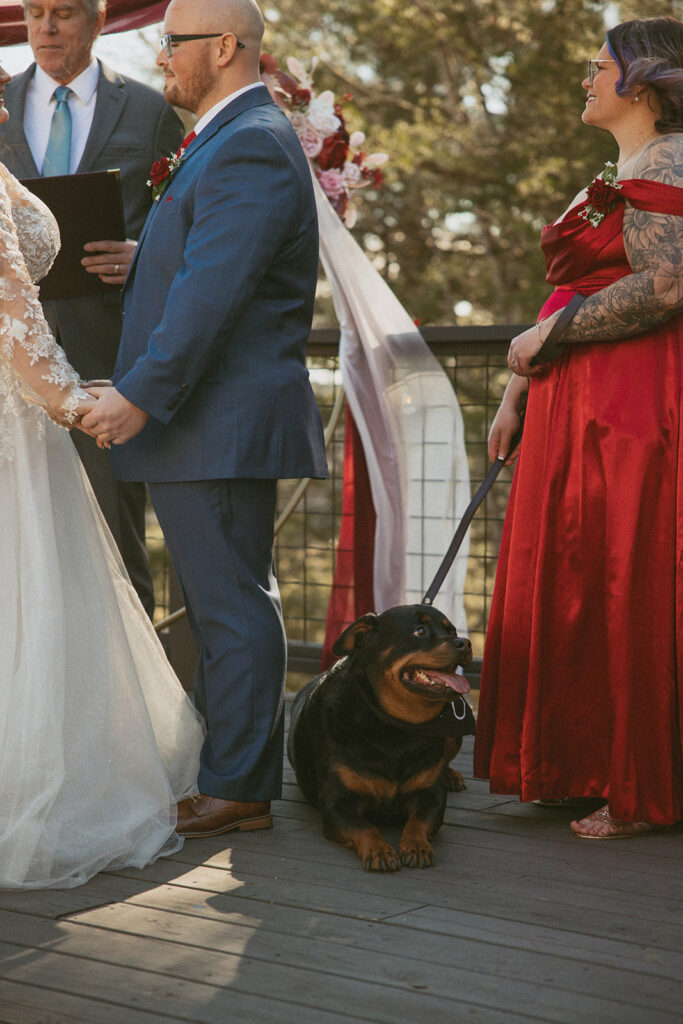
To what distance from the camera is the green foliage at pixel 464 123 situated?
10828 millimetres

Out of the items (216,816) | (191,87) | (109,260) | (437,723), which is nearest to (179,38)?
(191,87)

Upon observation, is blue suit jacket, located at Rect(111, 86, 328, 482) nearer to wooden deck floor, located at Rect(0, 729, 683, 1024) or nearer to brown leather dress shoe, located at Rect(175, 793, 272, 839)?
Answer: brown leather dress shoe, located at Rect(175, 793, 272, 839)

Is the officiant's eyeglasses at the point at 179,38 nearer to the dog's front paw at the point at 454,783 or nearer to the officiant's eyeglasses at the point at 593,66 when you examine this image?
the officiant's eyeglasses at the point at 593,66

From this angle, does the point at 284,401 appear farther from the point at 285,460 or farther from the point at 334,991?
the point at 334,991

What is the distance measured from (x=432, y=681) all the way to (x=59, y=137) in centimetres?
195

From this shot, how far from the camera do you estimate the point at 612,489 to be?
8.89ft

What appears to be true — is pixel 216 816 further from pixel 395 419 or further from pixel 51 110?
pixel 51 110

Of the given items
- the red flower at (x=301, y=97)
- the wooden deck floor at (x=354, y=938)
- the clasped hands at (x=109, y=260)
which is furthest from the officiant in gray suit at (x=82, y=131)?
the wooden deck floor at (x=354, y=938)

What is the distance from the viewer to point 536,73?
1106 cm

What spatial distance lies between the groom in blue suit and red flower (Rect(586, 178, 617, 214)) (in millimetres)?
645

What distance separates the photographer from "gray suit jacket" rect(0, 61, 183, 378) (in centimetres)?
337

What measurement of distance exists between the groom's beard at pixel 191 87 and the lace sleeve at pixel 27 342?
49 centimetres

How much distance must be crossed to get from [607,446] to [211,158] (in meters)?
1.10

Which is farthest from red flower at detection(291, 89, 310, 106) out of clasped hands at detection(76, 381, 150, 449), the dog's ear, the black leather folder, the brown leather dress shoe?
the brown leather dress shoe
